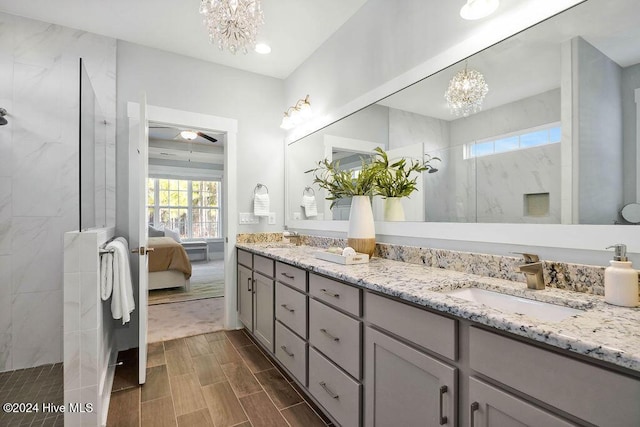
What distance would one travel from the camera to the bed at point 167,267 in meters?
4.64

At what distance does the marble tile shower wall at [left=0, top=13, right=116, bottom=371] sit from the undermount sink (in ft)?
9.95

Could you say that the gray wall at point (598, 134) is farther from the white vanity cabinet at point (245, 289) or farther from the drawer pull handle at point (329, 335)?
the white vanity cabinet at point (245, 289)

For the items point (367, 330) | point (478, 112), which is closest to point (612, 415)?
point (367, 330)

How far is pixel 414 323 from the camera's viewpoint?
44.8 inches

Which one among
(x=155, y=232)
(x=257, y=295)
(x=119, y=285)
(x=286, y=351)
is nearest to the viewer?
(x=119, y=285)

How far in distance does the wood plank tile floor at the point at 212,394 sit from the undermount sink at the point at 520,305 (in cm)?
112

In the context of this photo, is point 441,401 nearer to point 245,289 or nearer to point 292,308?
point 292,308

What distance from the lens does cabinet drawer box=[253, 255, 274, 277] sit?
2.37 m

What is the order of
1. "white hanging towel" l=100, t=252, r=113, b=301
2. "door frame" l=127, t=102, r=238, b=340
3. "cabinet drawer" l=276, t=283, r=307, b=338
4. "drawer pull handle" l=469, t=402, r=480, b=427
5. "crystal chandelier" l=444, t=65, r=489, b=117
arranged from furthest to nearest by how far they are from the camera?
"door frame" l=127, t=102, r=238, b=340
"cabinet drawer" l=276, t=283, r=307, b=338
"white hanging towel" l=100, t=252, r=113, b=301
"crystal chandelier" l=444, t=65, r=489, b=117
"drawer pull handle" l=469, t=402, r=480, b=427

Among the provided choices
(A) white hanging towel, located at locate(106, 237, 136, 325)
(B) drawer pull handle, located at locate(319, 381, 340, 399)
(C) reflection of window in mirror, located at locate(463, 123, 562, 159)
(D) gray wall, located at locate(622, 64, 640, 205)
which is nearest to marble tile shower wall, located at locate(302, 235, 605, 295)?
(D) gray wall, located at locate(622, 64, 640, 205)

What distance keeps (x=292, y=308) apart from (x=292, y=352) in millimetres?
294

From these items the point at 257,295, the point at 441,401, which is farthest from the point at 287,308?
the point at 441,401

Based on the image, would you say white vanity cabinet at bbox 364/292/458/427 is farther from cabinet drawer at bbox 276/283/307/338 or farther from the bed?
the bed

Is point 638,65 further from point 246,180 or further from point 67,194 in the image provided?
point 67,194
